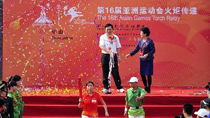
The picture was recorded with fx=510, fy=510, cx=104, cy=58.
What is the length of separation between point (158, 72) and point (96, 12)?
201 centimetres

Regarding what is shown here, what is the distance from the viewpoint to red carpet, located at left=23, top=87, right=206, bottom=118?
377 inches

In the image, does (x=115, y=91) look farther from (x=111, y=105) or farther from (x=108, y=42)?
(x=108, y=42)

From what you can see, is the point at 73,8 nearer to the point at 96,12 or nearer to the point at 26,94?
the point at 96,12

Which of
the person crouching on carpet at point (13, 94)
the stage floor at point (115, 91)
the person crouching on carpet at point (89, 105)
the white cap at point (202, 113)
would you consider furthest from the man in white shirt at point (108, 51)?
the white cap at point (202, 113)

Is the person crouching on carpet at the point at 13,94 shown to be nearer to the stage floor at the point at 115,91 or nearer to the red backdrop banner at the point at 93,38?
the stage floor at the point at 115,91

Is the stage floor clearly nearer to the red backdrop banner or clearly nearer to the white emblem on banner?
the red backdrop banner

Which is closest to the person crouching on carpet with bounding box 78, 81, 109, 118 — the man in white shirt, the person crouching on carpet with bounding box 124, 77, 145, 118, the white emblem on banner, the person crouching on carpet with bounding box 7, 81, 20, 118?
A: the person crouching on carpet with bounding box 124, 77, 145, 118

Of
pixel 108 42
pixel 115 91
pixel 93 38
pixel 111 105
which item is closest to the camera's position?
pixel 111 105

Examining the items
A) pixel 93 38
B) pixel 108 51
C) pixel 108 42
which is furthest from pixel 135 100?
pixel 93 38

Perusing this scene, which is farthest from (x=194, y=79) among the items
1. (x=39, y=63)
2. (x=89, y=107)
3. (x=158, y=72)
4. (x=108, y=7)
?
(x=89, y=107)

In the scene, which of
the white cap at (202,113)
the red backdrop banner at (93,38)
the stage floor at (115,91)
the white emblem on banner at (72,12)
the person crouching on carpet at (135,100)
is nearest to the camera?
the white cap at (202,113)

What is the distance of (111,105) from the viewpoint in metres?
9.72

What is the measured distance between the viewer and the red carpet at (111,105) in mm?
9586

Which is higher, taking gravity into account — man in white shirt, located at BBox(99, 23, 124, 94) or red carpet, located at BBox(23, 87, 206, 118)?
man in white shirt, located at BBox(99, 23, 124, 94)
